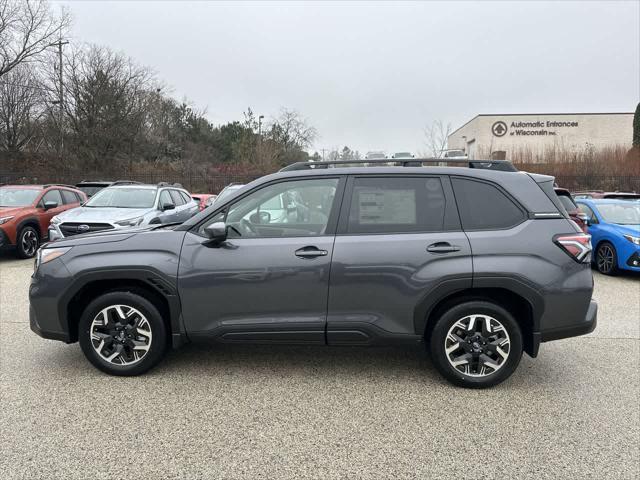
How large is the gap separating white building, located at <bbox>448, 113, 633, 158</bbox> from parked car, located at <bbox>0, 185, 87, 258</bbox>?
1383 inches

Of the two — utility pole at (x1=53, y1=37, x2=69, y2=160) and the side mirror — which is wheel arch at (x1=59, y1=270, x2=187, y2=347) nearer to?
the side mirror

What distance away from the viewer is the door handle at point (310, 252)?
354 cm

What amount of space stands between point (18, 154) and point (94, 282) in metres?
29.8

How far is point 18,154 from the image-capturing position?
1084 inches

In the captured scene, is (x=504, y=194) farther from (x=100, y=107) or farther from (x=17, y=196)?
(x=100, y=107)

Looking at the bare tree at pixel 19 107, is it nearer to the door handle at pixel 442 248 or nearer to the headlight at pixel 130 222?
the headlight at pixel 130 222

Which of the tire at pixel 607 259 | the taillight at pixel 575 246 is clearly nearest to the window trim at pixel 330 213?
the taillight at pixel 575 246

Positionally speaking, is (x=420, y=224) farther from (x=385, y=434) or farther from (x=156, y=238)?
(x=156, y=238)

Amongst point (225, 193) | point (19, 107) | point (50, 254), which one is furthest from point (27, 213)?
point (19, 107)

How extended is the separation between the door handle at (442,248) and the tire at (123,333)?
2311 mm

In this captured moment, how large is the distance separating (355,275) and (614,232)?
7.34m

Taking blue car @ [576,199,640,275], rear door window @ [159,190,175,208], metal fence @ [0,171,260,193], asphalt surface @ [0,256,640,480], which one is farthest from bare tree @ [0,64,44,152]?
blue car @ [576,199,640,275]

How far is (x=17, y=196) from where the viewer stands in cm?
1052

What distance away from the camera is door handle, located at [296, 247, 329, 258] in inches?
139
